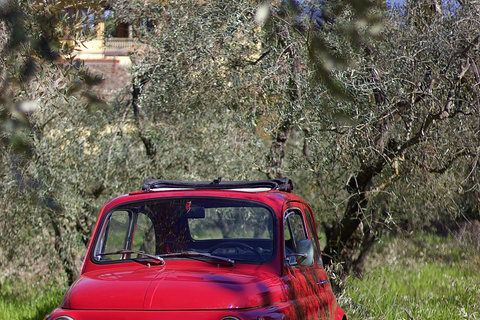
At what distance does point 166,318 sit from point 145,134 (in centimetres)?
621

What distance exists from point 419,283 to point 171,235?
7.22m

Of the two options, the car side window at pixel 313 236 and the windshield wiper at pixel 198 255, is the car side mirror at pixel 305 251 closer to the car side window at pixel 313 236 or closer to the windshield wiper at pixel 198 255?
the windshield wiper at pixel 198 255

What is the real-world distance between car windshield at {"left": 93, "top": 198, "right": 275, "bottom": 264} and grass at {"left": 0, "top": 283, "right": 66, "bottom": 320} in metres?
4.39

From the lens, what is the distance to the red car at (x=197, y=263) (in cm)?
373

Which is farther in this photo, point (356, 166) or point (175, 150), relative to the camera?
point (175, 150)

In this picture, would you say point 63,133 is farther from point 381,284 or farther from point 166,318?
point 166,318

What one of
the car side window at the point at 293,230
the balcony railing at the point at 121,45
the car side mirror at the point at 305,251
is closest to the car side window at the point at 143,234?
the car side window at the point at 293,230

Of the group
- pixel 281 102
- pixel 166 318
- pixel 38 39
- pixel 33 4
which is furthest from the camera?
pixel 281 102

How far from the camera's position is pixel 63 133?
969 centimetres

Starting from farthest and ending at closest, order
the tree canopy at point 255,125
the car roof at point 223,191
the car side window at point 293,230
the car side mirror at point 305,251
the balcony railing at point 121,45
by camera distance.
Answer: the balcony railing at point 121,45 → the tree canopy at point 255,125 → the car side window at point 293,230 → the car roof at point 223,191 → the car side mirror at point 305,251

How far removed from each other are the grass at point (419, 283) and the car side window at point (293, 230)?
2378 millimetres

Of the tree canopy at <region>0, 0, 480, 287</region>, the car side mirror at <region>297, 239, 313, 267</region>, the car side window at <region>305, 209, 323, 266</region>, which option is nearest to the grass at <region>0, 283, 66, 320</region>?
the tree canopy at <region>0, 0, 480, 287</region>

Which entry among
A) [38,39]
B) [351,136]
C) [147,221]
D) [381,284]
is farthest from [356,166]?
[38,39]

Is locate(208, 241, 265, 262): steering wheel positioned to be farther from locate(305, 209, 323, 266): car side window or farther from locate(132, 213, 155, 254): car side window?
locate(305, 209, 323, 266): car side window
